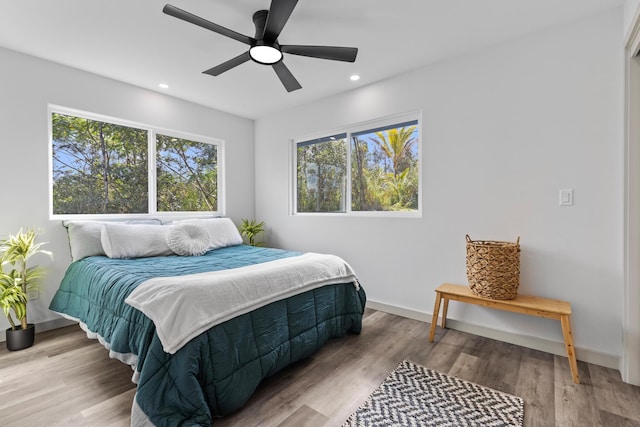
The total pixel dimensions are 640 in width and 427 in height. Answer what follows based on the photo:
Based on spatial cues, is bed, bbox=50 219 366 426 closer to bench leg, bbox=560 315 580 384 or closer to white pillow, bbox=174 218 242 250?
white pillow, bbox=174 218 242 250

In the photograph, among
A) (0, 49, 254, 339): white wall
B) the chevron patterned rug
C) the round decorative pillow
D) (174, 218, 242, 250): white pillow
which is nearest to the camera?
the chevron patterned rug

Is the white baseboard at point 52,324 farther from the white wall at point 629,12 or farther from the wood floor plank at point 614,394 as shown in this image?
the white wall at point 629,12

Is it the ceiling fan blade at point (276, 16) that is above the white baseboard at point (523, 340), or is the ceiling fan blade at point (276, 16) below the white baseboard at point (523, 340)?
above

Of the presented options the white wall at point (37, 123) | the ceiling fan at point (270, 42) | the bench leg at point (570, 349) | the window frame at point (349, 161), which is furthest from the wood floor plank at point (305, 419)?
the white wall at point (37, 123)

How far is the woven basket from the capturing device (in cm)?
224

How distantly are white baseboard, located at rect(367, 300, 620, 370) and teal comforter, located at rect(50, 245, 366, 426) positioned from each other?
668mm

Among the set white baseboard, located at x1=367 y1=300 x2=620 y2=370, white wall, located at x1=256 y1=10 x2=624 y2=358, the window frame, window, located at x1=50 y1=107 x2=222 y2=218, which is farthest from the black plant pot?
white baseboard, located at x1=367 y1=300 x2=620 y2=370

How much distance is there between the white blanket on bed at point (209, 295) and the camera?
60.1 inches

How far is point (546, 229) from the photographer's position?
2.33 m

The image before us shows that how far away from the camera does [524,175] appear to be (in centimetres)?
242

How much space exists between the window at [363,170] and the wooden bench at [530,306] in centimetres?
88

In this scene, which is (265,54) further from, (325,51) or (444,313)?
(444,313)

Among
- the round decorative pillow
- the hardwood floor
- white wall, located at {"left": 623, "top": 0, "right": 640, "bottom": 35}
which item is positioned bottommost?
the hardwood floor

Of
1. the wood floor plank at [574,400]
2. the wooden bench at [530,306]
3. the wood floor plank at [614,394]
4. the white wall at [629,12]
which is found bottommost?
the wood floor plank at [574,400]
